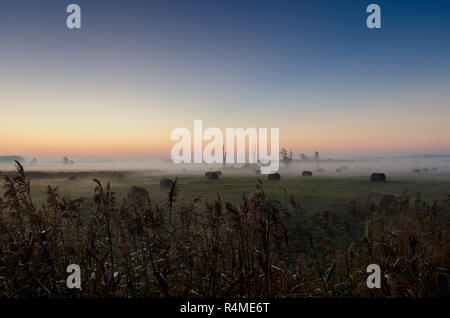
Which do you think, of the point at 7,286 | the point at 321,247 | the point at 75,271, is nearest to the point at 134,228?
the point at 75,271

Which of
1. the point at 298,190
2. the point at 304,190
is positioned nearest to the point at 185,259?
the point at 298,190

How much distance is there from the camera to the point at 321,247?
8.69 metres

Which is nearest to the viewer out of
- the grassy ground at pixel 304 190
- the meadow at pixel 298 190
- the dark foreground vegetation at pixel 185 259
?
the dark foreground vegetation at pixel 185 259

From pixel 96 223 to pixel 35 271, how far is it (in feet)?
3.44

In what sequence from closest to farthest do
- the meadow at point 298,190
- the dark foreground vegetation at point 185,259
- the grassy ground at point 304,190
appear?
1. the dark foreground vegetation at point 185,259
2. the meadow at point 298,190
3. the grassy ground at point 304,190

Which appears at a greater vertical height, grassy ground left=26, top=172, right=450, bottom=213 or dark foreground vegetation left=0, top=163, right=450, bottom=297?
dark foreground vegetation left=0, top=163, right=450, bottom=297

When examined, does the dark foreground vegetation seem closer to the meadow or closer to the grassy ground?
the meadow

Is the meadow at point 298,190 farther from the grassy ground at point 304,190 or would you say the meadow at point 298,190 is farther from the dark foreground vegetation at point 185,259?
the dark foreground vegetation at point 185,259

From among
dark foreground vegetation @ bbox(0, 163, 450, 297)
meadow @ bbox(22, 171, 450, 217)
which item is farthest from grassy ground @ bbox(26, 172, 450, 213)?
dark foreground vegetation @ bbox(0, 163, 450, 297)

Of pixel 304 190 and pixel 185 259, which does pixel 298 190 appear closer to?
pixel 304 190

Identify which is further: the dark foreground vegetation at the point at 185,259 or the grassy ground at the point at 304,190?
the grassy ground at the point at 304,190

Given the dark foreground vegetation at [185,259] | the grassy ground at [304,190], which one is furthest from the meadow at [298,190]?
the dark foreground vegetation at [185,259]
